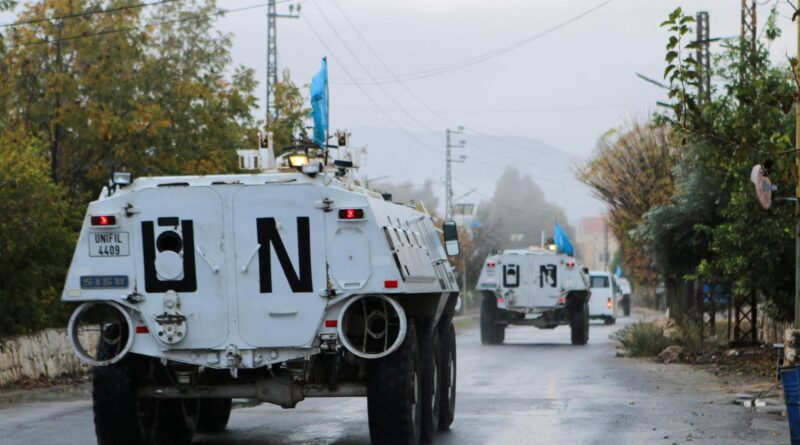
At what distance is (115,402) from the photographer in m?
11.5

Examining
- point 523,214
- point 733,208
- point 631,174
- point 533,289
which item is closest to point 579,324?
point 533,289

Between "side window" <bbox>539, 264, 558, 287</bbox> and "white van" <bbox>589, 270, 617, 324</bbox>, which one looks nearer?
"side window" <bbox>539, 264, 558, 287</bbox>

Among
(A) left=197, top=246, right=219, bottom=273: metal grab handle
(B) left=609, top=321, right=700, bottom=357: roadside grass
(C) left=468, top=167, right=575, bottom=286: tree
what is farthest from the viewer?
(C) left=468, top=167, right=575, bottom=286: tree

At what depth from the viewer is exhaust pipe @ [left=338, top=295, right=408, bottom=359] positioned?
11.2m

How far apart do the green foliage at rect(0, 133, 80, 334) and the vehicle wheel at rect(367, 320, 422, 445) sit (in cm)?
1119

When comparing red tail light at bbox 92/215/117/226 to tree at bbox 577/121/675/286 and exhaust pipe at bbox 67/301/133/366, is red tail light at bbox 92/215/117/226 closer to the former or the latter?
exhaust pipe at bbox 67/301/133/366

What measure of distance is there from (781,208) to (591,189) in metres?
31.1

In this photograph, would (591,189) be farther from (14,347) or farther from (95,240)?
(95,240)

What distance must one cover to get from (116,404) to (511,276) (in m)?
24.0

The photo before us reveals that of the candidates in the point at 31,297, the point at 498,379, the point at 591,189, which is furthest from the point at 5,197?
the point at 591,189

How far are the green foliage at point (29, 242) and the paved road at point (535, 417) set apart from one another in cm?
364

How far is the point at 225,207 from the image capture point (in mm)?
11453

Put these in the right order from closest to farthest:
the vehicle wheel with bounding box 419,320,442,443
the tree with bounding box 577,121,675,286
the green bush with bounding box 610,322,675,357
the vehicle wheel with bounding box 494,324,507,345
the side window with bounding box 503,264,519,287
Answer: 1. the vehicle wheel with bounding box 419,320,442,443
2. the green bush with bounding box 610,322,675,357
3. the side window with bounding box 503,264,519,287
4. the vehicle wheel with bounding box 494,324,507,345
5. the tree with bounding box 577,121,675,286

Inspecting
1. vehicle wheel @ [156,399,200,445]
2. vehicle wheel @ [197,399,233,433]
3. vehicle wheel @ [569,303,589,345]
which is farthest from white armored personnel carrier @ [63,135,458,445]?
vehicle wheel @ [569,303,589,345]
